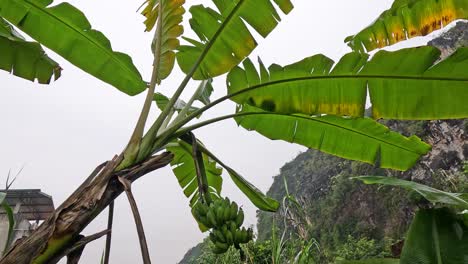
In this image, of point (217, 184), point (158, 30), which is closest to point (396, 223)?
point (217, 184)

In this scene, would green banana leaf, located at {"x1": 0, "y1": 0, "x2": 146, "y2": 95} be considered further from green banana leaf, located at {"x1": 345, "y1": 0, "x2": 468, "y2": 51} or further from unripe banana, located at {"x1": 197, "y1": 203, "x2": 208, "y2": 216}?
green banana leaf, located at {"x1": 345, "y1": 0, "x2": 468, "y2": 51}

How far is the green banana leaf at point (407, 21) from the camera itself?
1.50 metres

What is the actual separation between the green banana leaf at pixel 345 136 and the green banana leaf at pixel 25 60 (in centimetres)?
89

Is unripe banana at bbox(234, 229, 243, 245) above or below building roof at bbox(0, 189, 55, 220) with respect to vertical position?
below

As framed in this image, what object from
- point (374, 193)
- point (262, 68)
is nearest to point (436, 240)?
point (262, 68)

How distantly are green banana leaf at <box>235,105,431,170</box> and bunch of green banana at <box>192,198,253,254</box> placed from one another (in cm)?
65

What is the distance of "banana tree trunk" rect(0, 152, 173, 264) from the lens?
95cm

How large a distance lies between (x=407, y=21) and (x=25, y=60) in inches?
64.7

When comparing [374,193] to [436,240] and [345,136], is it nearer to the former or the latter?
[345,136]

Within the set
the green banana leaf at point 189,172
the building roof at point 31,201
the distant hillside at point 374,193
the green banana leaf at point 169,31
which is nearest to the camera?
the green banana leaf at point 169,31

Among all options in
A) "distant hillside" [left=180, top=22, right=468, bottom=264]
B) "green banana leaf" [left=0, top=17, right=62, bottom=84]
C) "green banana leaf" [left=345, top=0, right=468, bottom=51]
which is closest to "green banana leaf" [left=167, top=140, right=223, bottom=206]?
"green banana leaf" [left=0, top=17, right=62, bottom=84]

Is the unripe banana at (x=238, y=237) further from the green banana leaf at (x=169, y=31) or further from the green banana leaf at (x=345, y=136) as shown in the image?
the green banana leaf at (x=169, y=31)

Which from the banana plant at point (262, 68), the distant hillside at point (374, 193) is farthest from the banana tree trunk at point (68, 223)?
the distant hillside at point (374, 193)

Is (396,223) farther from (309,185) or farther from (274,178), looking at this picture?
(274,178)
